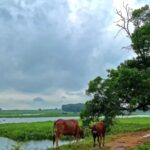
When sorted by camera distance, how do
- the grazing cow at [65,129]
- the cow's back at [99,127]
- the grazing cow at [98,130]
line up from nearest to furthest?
1. the grazing cow at [98,130]
2. the cow's back at [99,127]
3. the grazing cow at [65,129]

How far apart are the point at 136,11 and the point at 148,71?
267 inches

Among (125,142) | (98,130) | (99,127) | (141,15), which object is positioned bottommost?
(125,142)

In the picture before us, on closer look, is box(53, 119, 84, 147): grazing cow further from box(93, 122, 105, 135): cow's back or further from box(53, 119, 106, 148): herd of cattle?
box(93, 122, 105, 135): cow's back

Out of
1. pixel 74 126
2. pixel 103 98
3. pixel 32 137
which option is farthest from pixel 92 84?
pixel 32 137

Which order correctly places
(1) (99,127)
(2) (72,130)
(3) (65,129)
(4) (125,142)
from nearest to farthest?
(1) (99,127), (4) (125,142), (3) (65,129), (2) (72,130)

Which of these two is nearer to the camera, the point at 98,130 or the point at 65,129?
the point at 98,130

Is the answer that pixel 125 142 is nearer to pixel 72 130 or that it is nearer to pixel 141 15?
pixel 72 130

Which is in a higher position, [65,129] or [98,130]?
[65,129]

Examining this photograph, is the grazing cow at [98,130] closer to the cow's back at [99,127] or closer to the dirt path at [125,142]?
the cow's back at [99,127]

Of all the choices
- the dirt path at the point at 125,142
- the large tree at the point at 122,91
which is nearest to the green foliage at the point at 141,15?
the large tree at the point at 122,91

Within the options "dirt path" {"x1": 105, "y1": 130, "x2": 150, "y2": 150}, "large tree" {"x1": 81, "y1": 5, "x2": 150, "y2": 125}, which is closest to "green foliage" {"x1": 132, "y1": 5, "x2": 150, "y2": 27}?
"large tree" {"x1": 81, "y1": 5, "x2": 150, "y2": 125}

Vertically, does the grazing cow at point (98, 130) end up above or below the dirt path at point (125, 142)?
above

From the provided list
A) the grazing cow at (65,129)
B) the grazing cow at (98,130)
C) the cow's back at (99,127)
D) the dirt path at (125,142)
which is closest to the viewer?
the dirt path at (125,142)

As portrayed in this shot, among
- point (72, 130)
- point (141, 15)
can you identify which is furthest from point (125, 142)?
point (141, 15)
